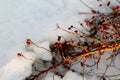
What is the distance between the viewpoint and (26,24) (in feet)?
7.45

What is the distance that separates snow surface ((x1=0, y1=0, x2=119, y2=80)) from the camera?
81.4 inches

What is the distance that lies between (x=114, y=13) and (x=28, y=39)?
75 centimetres

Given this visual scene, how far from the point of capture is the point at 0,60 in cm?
207

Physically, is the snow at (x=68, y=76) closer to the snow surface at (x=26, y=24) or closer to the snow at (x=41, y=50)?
the snow surface at (x=26, y=24)

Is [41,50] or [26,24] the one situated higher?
[26,24]

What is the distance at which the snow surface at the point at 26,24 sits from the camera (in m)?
2.07

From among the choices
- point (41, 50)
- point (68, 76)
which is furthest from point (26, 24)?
point (68, 76)

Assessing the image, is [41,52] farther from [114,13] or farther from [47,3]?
[114,13]

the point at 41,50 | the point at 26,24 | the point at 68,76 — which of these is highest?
the point at 26,24

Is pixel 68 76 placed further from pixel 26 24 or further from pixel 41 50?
pixel 26 24

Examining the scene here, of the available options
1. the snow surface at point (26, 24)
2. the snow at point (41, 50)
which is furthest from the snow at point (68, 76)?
the snow at point (41, 50)

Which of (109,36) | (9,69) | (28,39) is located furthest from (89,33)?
(9,69)

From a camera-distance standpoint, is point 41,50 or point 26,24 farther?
point 26,24

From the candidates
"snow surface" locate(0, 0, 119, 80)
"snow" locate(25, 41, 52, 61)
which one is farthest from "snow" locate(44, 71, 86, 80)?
"snow" locate(25, 41, 52, 61)
